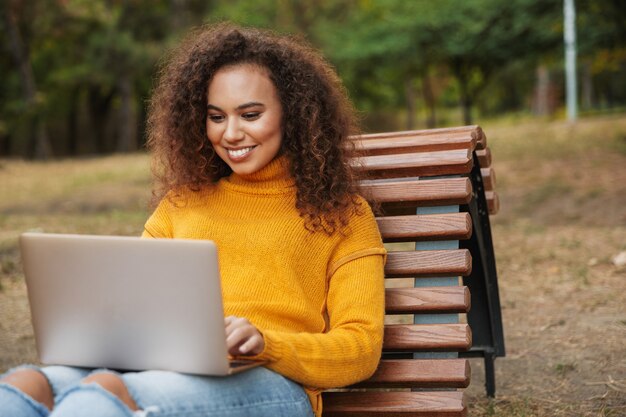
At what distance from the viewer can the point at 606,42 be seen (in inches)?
662

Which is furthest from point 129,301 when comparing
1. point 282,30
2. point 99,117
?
point 99,117

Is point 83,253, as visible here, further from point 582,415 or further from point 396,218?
point 582,415

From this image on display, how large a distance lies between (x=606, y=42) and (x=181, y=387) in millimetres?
15994

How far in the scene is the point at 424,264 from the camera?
2982 mm

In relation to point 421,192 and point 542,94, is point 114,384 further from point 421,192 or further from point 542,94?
point 542,94

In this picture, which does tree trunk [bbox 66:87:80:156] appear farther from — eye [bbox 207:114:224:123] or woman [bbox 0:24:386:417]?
eye [bbox 207:114:224:123]

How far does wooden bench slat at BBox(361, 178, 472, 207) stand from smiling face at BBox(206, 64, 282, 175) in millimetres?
443

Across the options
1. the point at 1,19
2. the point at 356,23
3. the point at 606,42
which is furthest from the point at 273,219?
the point at 356,23

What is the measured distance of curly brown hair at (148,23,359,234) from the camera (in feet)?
8.97

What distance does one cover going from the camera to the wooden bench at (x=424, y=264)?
2748 millimetres

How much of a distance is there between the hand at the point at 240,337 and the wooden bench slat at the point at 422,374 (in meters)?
0.70

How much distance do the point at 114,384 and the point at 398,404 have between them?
3.07 ft

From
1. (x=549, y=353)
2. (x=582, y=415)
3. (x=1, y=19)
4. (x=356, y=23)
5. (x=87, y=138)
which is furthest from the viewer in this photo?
(x=87, y=138)

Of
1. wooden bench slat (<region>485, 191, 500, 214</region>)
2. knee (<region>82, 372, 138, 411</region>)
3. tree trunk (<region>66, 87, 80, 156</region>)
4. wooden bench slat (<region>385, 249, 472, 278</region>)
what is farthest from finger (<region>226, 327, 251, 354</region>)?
tree trunk (<region>66, 87, 80, 156</region>)
